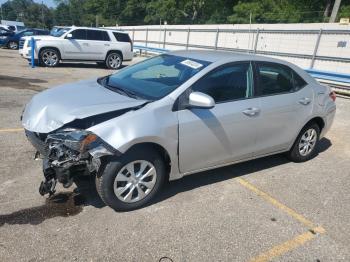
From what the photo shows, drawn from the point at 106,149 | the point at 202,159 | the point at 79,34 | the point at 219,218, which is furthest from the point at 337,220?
the point at 79,34

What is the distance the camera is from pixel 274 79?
4980mm

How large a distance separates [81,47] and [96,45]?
71cm

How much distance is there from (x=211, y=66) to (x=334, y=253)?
7.79 feet

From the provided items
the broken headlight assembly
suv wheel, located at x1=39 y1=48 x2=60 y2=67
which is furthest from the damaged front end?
suv wheel, located at x1=39 y1=48 x2=60 y2=67

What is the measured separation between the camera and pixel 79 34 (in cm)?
1584

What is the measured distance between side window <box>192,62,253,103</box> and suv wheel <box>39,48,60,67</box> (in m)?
12.5

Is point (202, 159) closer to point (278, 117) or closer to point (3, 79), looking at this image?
point (278, 117)

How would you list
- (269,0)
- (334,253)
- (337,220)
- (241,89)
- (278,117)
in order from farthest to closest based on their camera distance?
(269,0) → (278,117) → (241,89) → (337,220) → (334,253)

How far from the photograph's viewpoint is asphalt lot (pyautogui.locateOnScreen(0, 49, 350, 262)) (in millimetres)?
3262

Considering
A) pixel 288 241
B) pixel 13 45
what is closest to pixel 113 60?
pixel 13 45

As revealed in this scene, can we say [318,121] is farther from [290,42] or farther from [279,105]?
[290,42]

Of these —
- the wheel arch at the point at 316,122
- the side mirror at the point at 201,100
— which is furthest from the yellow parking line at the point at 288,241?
the side mirror at the point at 201,100

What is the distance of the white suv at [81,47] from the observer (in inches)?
599

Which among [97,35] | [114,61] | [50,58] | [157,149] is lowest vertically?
[114,61]
